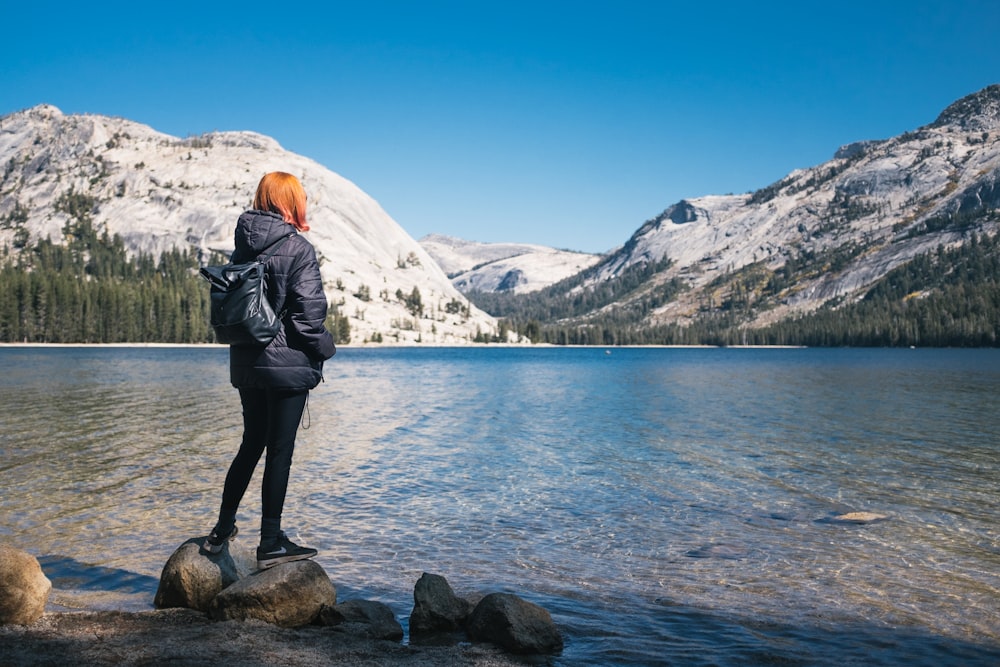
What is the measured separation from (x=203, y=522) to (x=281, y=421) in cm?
866

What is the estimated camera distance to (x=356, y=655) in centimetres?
781

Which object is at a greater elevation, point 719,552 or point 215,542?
point 215,542

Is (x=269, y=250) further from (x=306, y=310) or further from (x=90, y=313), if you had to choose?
(x=90, y=313)

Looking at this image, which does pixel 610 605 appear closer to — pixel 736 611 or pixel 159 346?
pixel 736 611

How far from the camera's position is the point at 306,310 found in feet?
28.8

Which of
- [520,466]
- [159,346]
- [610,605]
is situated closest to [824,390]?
[520,466]

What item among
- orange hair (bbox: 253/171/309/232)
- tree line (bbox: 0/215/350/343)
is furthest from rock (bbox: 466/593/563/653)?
tree line (bbox: 0/215/350/343)

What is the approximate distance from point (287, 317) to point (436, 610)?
13.6 feet

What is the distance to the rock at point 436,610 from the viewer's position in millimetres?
9211

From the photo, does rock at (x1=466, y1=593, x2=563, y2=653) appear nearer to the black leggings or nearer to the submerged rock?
the black leggings

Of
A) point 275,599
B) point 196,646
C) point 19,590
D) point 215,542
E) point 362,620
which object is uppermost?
point 215,542

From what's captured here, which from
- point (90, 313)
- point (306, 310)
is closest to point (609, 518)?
point (306, 310)

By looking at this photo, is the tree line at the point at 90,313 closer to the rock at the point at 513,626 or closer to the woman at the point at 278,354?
the woman at the point at 278,354

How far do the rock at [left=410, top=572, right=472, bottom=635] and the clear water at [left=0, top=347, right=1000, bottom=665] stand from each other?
110 centimetres
